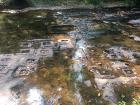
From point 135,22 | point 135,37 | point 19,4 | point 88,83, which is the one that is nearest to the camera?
point 88,83

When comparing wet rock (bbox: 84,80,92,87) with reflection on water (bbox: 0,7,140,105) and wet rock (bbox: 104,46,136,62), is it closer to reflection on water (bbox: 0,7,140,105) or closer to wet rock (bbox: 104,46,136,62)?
reflection on water (bbox: 0,7,140,105)

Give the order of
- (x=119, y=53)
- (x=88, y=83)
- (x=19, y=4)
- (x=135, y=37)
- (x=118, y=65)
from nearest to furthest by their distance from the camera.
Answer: (x=88, y=83), (x=118, y=65), (x=119, y=53), (x=135, y=37), (x=19, y=4)

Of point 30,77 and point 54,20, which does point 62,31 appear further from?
point 30,77

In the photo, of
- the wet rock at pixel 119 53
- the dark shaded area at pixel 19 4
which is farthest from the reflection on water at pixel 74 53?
the dark shaded area at pixel 19 4

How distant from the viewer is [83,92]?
6867 millimetres

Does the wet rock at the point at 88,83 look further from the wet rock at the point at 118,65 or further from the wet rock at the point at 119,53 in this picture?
the wet rock at the point at 119,53

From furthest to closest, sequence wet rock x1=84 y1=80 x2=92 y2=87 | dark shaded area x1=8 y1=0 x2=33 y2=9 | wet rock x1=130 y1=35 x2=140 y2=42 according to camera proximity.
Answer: dark shaded area x1=8 y1=0 x2=33 y2=9
wet rock x1=130 y1=35 x2=140 y2=42
wet rock x1=84 y1=80 x2=92 y2=87

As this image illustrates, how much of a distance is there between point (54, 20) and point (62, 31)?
4.74ft

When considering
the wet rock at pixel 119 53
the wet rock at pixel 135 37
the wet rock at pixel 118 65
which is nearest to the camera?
the wet rock at pixel 118 65

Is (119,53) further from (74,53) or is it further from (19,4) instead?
(19,4)

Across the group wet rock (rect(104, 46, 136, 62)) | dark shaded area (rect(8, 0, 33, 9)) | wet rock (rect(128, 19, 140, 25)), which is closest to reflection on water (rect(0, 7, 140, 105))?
wet rock (rect(104, 46, 136, 62))

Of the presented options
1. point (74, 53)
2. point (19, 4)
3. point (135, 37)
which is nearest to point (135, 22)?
point (135, 37)

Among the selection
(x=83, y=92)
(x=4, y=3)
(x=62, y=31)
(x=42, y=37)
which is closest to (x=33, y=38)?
(x=42, y=37)

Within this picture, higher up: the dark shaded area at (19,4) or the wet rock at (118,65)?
the dark shaded area at (19,4)
